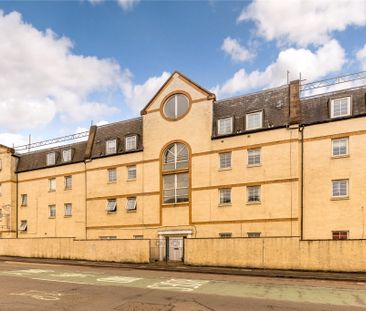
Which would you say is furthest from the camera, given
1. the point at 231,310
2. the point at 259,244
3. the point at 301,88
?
the point at 301,88

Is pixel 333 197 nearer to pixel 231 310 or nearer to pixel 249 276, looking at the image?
pixel 249 276

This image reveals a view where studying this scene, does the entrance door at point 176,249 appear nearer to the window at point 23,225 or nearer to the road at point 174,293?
the road at point 174,293

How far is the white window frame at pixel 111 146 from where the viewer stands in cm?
3594

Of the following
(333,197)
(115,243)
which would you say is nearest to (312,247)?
(333,197)

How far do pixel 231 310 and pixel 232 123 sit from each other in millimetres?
19935

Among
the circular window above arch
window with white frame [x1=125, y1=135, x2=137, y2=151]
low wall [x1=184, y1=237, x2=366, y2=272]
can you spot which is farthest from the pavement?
the circular window above arch

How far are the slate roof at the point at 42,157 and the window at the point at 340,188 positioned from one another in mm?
24479

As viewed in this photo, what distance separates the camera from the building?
2581 cm

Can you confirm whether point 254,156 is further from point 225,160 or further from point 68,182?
point 68,182

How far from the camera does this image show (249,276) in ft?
67.7

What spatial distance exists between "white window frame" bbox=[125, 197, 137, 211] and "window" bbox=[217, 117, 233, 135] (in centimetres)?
1030

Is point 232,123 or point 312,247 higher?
point 232,123

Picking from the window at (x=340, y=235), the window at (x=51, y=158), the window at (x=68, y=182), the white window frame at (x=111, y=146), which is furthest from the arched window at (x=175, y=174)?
the window at (x=51, y=158)

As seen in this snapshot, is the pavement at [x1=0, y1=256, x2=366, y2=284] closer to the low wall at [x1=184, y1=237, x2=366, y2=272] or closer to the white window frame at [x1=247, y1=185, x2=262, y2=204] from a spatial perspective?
the low wall at [x1=184, y1=237, x2=366, y2=272]
